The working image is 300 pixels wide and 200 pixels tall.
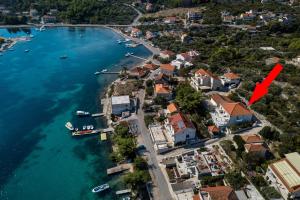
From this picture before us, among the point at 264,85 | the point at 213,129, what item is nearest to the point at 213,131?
the point at 213,129

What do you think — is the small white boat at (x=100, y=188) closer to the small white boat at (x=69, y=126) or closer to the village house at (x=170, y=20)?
the small white boat at (x=69, y=126)

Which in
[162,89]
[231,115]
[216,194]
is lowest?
[216,194]

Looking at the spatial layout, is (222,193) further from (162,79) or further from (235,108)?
(162,79)

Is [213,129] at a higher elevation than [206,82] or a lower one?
lower

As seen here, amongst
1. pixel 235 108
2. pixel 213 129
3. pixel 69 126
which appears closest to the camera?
pixel 213 129

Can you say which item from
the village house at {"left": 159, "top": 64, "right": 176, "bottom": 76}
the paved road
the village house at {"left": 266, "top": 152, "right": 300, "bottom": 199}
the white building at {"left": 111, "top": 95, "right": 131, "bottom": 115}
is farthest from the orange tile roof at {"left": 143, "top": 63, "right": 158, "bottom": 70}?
the village house at {"left": 266, "top": 152, "right": 300, "bottom": 199}

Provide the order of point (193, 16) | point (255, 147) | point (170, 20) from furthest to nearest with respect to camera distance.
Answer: point (170, 20) → point (193, 16) → point (255, 147)
